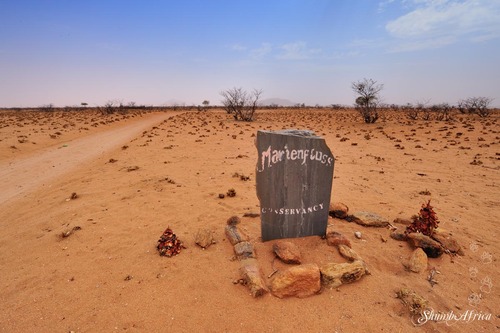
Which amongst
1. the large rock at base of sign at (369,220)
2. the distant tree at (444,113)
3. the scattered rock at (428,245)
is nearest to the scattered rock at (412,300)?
the scattered rock at (428,245)

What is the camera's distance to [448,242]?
4.44 m

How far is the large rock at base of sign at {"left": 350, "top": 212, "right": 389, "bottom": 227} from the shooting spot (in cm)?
513

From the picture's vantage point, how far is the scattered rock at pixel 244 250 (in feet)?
13.2

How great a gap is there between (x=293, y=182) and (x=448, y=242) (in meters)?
2.51

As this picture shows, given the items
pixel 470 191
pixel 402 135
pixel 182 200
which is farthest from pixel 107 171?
pixel 402 135

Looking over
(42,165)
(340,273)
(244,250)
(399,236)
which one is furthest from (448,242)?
(42,165)

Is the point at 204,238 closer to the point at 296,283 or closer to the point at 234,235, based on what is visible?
the point at 234,235

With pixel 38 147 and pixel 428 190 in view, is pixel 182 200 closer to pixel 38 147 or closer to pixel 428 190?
pixel 428 190

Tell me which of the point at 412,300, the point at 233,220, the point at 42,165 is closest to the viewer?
the point at 412,300

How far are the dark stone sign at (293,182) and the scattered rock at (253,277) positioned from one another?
2.14 feet

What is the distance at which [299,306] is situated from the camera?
3307 mm

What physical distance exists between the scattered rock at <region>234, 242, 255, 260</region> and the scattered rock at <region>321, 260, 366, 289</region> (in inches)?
38.4

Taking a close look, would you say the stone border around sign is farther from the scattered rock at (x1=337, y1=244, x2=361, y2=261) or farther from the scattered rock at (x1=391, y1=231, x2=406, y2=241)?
the scattered rock at (x1=391, y1=231, x2=406, y2=241)

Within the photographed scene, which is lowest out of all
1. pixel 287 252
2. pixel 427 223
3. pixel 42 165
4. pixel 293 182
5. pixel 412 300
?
pixel 42 165
